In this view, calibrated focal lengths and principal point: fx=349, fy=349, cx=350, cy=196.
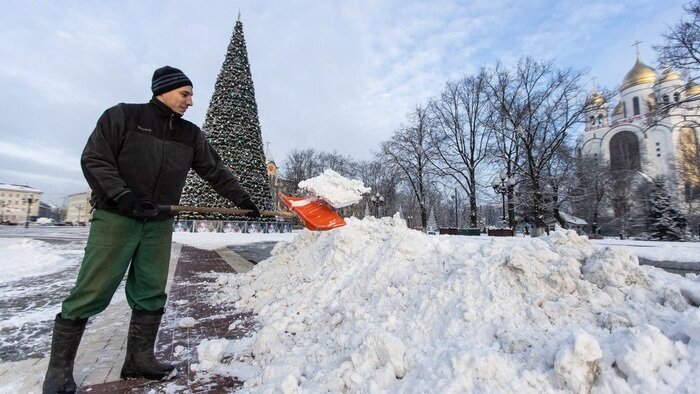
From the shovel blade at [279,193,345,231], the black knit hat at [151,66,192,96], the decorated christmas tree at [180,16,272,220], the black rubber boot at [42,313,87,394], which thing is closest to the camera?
the black rubber boot at [42,313,87,394]

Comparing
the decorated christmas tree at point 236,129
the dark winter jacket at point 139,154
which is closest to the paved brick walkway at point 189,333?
the dark winter jacket at point 139,154

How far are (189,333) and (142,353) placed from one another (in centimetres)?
91

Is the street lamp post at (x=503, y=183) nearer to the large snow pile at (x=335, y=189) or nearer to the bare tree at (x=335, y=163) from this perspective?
the large snow pile at (x=335, y=189)

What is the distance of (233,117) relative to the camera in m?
21.4

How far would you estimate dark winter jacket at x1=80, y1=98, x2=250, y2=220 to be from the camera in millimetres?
2014

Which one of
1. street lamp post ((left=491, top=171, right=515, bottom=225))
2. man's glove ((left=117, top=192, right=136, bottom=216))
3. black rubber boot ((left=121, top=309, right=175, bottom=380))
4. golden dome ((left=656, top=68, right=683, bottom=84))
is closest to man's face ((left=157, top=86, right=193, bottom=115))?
man's glove ((left=117, top=192, right=136, bottom=216))

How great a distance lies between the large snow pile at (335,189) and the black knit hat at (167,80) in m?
3.06

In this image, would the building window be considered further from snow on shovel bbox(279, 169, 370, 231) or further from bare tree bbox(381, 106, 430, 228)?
snow on shovel bbox(279, 169, 370, 231)

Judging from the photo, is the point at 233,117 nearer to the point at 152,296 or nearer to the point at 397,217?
the point at 397,217

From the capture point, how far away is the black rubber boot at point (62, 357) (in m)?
1.94

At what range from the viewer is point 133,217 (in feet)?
7.08

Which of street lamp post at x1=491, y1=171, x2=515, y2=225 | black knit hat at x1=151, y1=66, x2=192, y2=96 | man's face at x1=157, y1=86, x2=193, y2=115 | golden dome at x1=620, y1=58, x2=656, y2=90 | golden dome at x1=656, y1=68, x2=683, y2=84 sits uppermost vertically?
golden dome at x1=620, y1=58, x2=656, y2=90

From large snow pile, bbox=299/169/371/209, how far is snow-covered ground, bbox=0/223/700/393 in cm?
183

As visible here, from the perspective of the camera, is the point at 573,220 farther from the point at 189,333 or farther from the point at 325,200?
the point at 189,333
